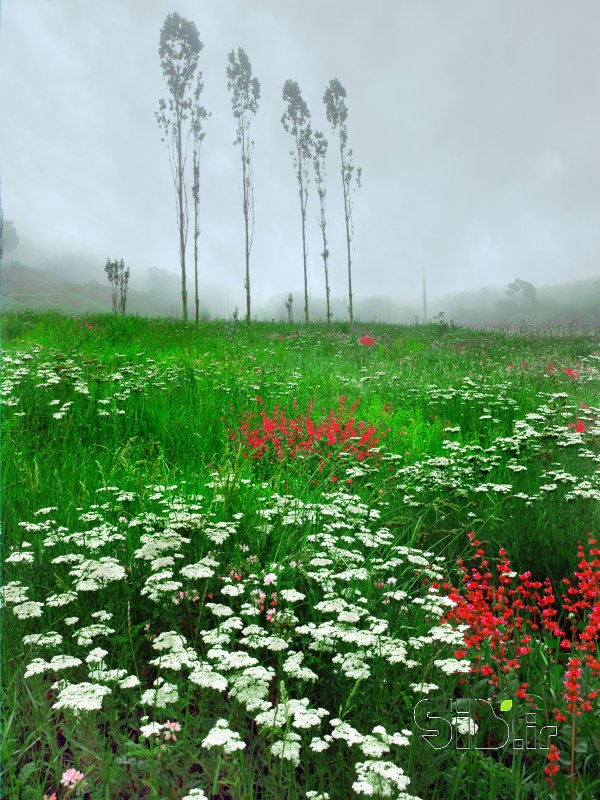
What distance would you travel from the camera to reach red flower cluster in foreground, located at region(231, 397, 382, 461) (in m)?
6.09

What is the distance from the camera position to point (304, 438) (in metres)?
6.61

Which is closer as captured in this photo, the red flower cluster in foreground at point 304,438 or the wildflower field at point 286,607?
the wildflower field at point 286,607

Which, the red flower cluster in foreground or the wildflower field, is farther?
the red flower cluster in foreground

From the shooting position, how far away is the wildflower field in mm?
1892

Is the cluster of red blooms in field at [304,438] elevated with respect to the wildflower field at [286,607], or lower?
elevated

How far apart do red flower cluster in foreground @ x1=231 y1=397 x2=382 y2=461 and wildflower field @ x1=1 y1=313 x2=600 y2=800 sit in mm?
56

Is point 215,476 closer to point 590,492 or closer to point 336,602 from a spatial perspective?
point 336,602

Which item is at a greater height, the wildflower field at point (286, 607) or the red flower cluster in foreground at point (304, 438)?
the red flower cluster in foreground at point (304, 438)

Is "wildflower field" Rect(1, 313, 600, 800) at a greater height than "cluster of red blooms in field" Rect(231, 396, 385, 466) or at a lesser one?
lesser

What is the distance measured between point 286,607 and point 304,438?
12.6ft

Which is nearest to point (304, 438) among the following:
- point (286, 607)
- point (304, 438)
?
point (304, 438)

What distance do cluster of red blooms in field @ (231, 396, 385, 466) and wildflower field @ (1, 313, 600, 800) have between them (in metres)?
0.06

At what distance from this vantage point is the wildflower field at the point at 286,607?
1.89 meters

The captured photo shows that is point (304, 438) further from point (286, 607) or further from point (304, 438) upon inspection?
point (286, 607)
